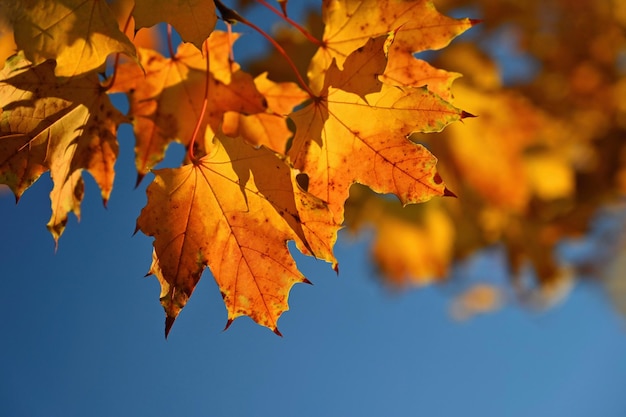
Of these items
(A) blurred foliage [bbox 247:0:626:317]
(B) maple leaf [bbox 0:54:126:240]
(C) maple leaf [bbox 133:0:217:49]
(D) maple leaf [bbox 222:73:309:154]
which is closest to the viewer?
(C) maple leaf [bbox 133:0:217:49]

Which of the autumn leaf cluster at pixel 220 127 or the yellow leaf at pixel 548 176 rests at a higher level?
the yellow leaf at pixel 548 176

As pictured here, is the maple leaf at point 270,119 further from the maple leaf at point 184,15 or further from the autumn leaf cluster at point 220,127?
the maple leaf at point 184,15

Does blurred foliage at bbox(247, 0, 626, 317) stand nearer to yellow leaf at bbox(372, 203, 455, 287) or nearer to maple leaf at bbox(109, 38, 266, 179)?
yellow leaf at bbox(372, 203, 455, 287)

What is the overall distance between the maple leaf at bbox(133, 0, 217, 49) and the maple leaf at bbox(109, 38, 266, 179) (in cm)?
24

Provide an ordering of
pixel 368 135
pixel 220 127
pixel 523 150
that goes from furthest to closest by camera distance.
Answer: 1. pixel 523 150
2. pixel 220 127
3. pixel 368 135

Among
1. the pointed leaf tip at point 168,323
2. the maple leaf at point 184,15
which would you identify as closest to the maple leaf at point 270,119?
the maple leaf at point 184,15

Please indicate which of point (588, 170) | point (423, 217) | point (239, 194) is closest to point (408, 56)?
point (239, 194)

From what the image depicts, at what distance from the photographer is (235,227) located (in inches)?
29.9

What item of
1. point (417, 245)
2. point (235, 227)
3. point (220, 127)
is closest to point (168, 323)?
point (235, 227)

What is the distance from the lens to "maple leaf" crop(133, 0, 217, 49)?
25.2 inches

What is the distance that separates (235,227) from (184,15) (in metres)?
0.28

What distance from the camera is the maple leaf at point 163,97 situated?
0.90 m

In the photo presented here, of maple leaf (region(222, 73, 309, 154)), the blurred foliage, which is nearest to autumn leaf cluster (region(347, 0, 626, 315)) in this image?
the blurred foliage

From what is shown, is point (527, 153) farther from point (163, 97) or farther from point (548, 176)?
point (163, 97)
